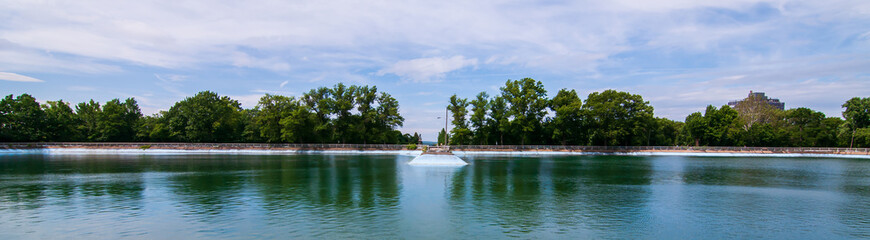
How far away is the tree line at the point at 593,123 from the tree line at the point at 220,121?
17.3 metres

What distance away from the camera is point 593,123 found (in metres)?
84.8

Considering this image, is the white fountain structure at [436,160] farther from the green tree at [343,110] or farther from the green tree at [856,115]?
the green tree at [856,115]

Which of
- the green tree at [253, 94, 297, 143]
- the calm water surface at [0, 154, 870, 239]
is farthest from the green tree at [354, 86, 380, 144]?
the calm water surface at [0, 154, 870, 239]

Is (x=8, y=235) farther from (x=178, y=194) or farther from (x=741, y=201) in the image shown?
(x=741, y=201)

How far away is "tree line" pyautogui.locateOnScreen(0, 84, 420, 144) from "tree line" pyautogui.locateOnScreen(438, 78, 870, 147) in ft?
56.8

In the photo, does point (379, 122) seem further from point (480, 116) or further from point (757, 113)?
point (757, 113)

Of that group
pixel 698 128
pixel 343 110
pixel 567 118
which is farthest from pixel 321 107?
pixel 698 128

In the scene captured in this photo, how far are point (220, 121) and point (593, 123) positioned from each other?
74.8 metres

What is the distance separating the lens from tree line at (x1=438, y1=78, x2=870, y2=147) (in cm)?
8288

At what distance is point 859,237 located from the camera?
14648mm

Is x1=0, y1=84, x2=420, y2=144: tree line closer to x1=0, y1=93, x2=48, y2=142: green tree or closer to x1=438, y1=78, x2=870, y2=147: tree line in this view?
x1=0, y1=93, x2=48, y2=142: green tree

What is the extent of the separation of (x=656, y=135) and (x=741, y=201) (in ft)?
313

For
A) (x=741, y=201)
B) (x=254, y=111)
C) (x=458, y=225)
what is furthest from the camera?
(x=254, y=111)

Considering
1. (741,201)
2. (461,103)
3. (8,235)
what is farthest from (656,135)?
(8,235)
